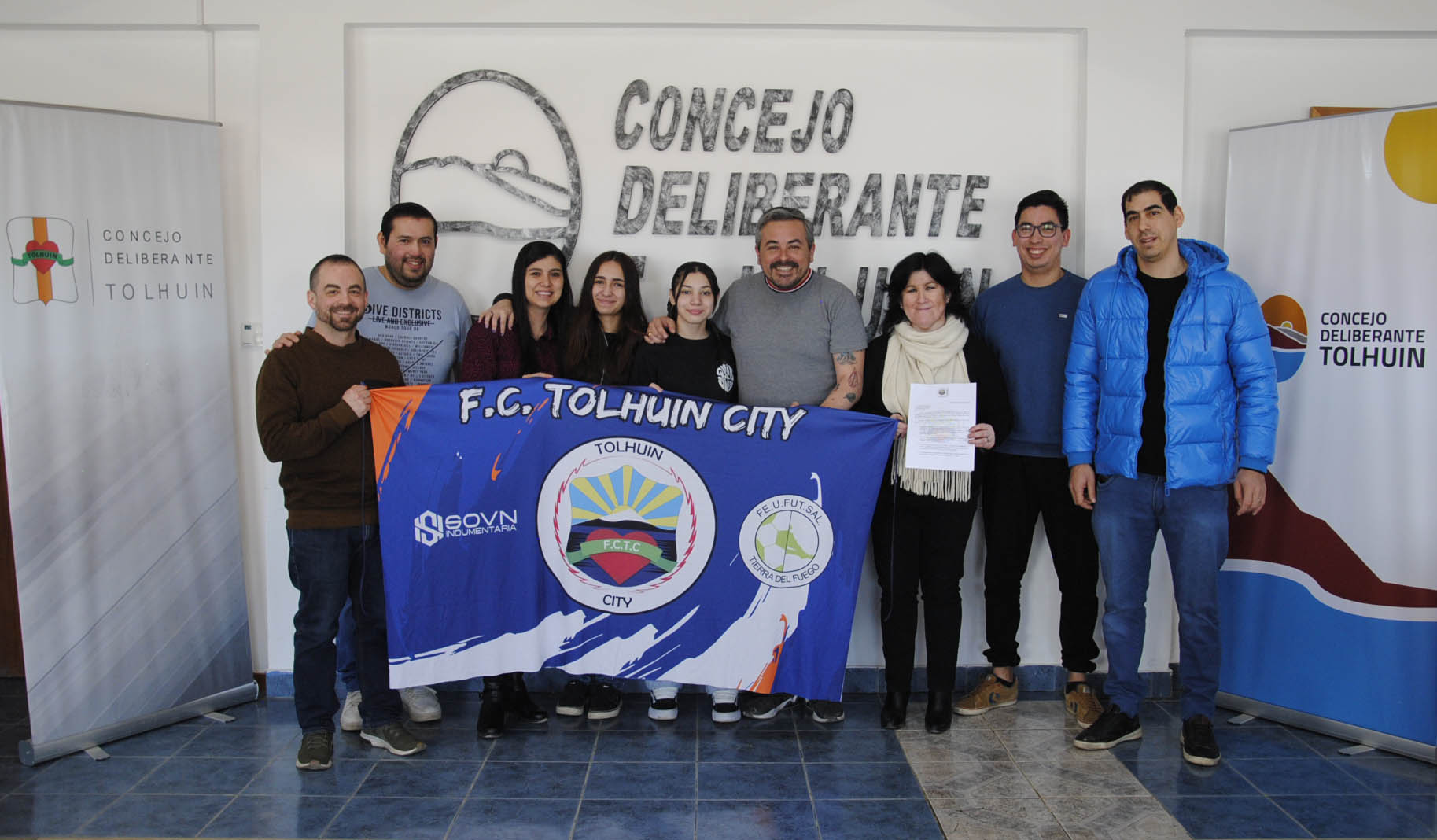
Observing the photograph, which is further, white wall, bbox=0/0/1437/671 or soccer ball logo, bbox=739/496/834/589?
white wall, bbox=0/0/1437/671

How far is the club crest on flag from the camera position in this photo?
3250 mm

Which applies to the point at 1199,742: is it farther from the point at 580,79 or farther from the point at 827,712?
the point at 580,79

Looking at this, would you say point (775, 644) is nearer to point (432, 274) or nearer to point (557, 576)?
point (557, 576)

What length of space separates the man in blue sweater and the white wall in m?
0.29

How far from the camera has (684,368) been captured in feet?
11.0

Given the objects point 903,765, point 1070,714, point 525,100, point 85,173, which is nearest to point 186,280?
point 85,173

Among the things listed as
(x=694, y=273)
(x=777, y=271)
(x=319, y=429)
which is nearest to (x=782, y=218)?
(x=777, y=271)

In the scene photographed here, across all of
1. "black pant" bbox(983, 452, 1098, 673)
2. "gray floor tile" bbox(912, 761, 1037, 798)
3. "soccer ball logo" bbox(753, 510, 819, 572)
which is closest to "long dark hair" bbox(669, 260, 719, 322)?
"soccer ball logo" bbox(753, 510, 819, 572)

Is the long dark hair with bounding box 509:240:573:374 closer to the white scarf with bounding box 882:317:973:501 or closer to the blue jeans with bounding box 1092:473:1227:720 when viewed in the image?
the white scarf with bounding box 882:317:973:501

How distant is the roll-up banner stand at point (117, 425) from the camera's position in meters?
3.28

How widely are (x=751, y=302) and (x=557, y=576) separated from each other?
118 cm

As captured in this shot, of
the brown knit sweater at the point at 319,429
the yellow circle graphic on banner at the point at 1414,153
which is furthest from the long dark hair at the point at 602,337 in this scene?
the yellow circle graphic on banner at the point at 1414,153

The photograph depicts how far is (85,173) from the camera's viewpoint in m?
3.41

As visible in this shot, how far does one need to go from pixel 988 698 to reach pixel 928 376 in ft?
4.19
